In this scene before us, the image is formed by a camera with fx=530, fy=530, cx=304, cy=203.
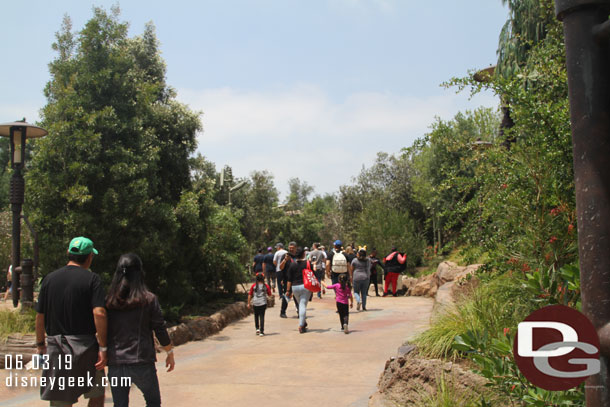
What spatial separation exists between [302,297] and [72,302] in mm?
7142

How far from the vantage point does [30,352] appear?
8.01 meters

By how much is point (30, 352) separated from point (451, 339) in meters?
6.22

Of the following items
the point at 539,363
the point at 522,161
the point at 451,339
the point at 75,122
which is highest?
the point at 75,122

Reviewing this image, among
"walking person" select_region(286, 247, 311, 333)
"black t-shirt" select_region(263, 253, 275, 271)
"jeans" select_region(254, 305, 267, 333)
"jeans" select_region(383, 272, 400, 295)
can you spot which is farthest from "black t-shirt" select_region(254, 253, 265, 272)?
"jeans" select_region(254, 305, 267, 333)

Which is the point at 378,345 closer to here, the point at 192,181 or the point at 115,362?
the point at 115,362

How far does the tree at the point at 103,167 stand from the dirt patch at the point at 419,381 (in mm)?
5998

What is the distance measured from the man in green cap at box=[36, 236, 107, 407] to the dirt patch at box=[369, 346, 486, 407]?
283 cm

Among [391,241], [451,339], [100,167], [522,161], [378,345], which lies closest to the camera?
[451,339]

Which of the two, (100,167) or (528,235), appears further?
(100,167)

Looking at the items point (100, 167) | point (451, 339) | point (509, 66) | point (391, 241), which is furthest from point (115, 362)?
point (391, 241)

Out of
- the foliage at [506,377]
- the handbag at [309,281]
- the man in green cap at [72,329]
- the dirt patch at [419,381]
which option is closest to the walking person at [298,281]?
the handbag at [309,281]

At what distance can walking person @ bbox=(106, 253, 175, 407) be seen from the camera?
13.9ft

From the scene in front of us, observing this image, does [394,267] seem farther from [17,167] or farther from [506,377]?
[506,377]

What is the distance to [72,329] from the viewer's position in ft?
14.5
